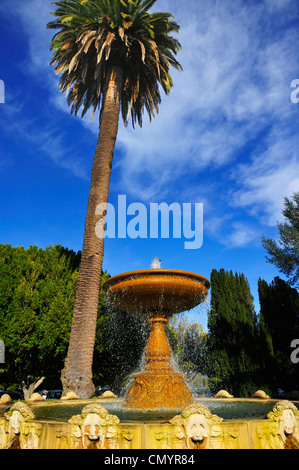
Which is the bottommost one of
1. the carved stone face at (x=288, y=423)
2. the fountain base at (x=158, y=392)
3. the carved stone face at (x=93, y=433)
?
the carved stone face at (x=93, y=433)

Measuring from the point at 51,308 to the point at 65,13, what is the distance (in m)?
13.5

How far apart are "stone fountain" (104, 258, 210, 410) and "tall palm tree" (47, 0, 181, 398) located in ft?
11.3

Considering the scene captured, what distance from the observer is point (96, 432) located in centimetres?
336

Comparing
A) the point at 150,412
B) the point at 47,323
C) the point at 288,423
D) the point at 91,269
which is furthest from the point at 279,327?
the point at 288,423

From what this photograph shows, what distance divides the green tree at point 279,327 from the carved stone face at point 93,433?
11802 mm

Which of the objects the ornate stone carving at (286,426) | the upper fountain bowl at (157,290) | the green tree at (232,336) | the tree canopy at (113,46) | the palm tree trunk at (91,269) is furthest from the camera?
the green tree at (232,336)

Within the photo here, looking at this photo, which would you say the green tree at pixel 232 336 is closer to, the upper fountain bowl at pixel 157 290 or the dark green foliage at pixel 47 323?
the dark green foliage at pixel 47 323

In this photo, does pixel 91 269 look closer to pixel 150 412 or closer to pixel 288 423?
pixel 150 412

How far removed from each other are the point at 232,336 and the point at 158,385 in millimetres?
9876

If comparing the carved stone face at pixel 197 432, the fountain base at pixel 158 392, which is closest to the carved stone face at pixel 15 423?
the carved stone face at pixel 197 432

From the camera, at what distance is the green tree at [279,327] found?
42.4 feet

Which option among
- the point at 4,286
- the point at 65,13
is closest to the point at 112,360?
the point at 4,286

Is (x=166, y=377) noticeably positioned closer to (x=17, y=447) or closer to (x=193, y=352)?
(x=17, y=447)

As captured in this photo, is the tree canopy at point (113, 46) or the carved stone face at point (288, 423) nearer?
the carved stone face at point (288, 423)
